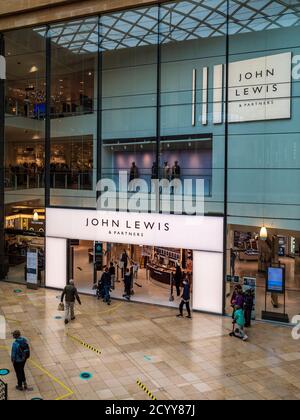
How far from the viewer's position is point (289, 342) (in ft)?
43.2

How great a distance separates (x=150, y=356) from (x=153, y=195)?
756 centimetres

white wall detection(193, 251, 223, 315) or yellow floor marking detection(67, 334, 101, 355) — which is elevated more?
white wall detection(193, 251, 223, 315)

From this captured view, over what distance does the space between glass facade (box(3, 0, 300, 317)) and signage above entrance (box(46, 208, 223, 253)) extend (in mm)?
709

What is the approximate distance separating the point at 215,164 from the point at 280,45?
15.8 feet

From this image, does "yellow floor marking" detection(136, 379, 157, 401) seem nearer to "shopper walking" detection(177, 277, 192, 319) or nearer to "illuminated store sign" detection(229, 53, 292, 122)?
"shopper walking" detection(177, 277, 192, 319)

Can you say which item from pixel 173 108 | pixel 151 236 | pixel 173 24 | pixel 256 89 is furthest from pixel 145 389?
pixel 173 24

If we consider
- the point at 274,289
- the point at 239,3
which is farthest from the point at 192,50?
the point at 274,289

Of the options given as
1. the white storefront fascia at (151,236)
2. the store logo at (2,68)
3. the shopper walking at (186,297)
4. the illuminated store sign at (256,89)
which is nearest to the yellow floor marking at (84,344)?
the shopper walking at (186,297)

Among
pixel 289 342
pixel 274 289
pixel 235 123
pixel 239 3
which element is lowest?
pixel 289 342

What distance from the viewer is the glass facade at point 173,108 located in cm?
1542

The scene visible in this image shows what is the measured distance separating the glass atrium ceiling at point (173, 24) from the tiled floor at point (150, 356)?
10.9 meters

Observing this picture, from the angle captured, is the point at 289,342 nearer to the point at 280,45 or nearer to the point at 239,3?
the point at 280,45

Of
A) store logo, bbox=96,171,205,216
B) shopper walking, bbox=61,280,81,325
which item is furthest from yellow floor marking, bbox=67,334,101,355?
store logo, bbox=96,171,205,216

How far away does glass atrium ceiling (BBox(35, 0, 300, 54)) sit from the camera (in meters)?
15.2
